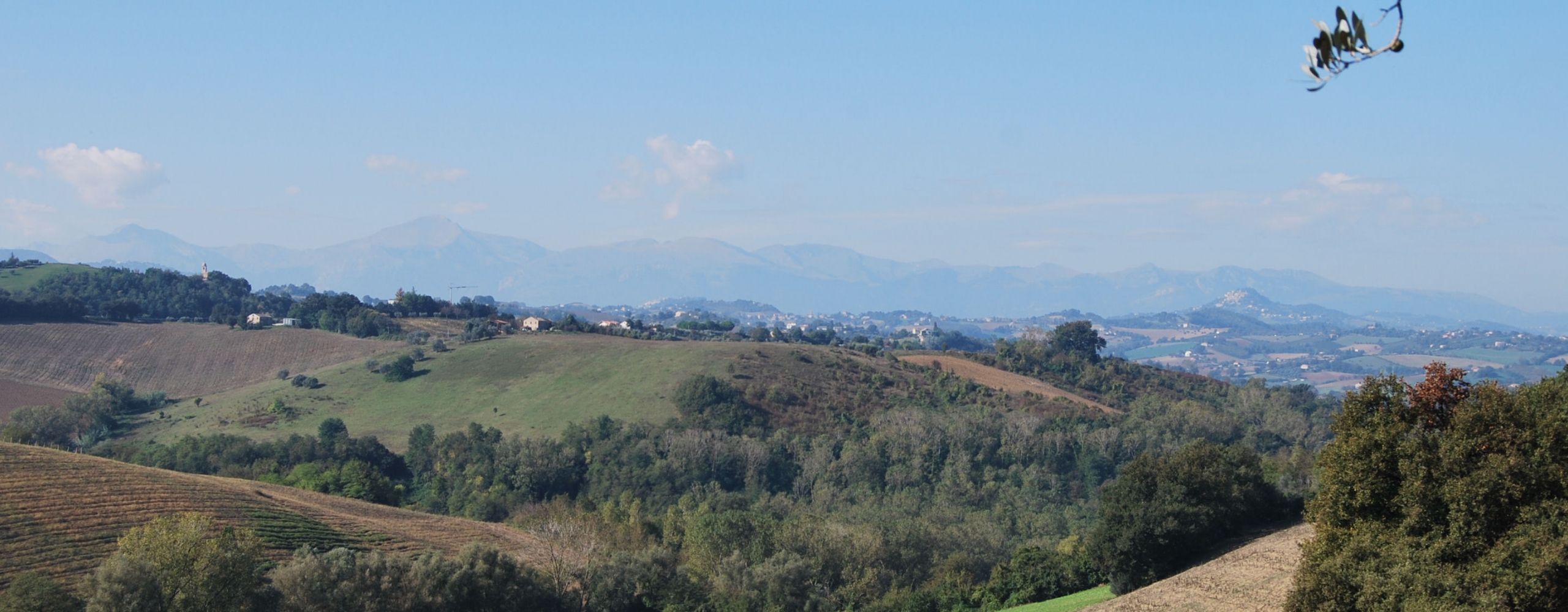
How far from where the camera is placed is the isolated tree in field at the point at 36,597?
1038 inches

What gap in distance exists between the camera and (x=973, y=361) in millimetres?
105875

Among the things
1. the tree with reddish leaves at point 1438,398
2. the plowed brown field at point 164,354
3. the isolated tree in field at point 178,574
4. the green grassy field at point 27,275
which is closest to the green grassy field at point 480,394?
the plowed brown field at point 164,354

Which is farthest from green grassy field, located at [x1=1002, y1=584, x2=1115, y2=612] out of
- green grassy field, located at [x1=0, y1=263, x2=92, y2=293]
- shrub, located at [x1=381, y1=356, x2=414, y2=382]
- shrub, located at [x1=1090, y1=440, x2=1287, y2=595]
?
green grassy field, located at [x1=0, y1=263, x2=92, y2=293]

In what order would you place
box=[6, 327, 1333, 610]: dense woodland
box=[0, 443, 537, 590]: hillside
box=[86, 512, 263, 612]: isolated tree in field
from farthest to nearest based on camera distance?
box=[6, 327, 1333, 610]: dense woodland → box=[0, 443, 537, 590]: hillside → box=[86, 512, 263, 612]: isolated tree in field

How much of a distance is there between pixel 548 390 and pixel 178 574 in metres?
58.3

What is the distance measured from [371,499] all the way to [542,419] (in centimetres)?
2298

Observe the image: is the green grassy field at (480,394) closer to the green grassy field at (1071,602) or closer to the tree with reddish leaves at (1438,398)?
the green grassy field at (1071,602)

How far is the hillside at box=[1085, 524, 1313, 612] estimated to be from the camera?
23578 millimetres

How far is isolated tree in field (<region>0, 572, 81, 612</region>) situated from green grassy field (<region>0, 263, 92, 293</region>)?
112 m

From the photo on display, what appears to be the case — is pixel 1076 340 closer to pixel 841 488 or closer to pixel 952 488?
pixel 952 488

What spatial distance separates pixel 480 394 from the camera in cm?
8569

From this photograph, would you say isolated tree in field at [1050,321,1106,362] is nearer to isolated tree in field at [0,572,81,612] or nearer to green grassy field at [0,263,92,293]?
isolated tree in field at [0,572,81,612]

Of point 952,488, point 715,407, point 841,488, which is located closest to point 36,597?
point 841,488

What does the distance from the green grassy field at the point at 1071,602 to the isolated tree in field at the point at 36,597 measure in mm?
26116
